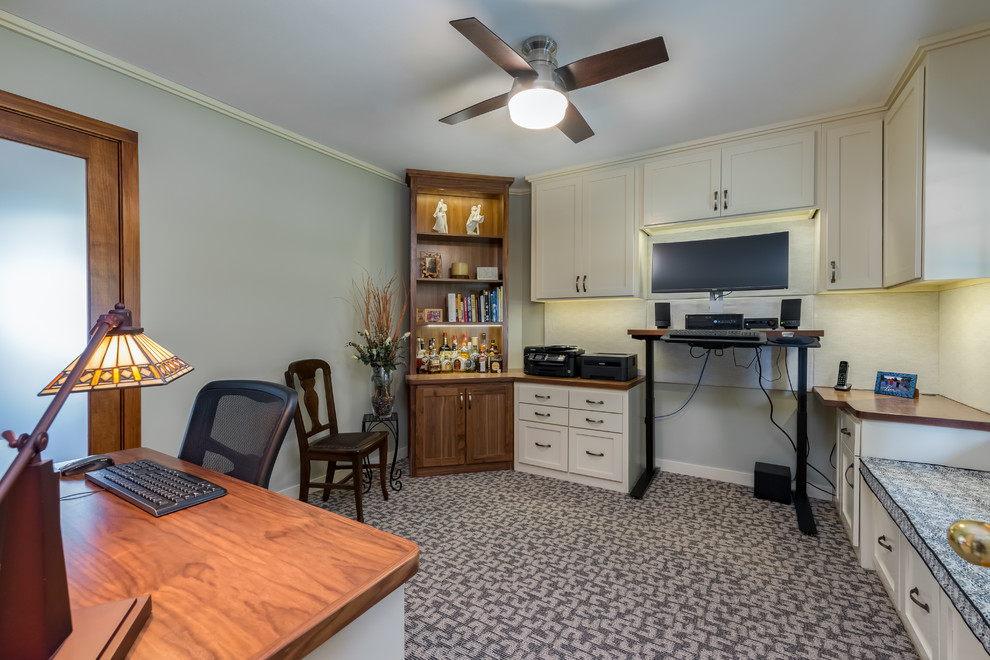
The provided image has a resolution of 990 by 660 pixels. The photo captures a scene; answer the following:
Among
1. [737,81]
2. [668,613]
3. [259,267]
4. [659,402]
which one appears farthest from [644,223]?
[259,267]

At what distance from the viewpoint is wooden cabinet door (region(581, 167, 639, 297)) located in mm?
3375

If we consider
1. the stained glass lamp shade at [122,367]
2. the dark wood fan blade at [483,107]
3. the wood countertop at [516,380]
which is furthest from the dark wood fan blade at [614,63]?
the wood countertop at [516,380]

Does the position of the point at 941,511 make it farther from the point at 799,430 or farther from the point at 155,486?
the point at 155,486

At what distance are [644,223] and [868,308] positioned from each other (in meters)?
1.58

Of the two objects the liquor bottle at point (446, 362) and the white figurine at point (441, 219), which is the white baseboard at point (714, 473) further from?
the white figurine at point (441, 219)

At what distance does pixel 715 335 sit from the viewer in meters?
2.72

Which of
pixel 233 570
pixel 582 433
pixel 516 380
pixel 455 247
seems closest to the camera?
pixel 233 570

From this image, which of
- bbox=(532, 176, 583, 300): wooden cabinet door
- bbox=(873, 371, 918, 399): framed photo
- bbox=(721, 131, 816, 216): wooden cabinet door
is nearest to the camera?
bbox=(873, 371, 918, 399): framed photo

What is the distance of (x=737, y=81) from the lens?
7.64 ft

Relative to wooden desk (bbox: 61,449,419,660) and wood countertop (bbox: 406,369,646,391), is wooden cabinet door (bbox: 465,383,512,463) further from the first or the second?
wooden desk (bbox: 61,449,419,660)

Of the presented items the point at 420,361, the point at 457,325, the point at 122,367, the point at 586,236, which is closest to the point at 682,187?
the point at 586,236

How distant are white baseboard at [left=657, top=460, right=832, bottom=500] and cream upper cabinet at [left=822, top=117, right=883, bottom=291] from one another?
4.85ft

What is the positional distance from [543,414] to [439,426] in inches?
33.7

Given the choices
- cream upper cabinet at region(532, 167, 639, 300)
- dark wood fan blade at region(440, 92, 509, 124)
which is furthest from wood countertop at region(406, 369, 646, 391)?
dark wood fan blade at region(440, 92, 509, 124)
